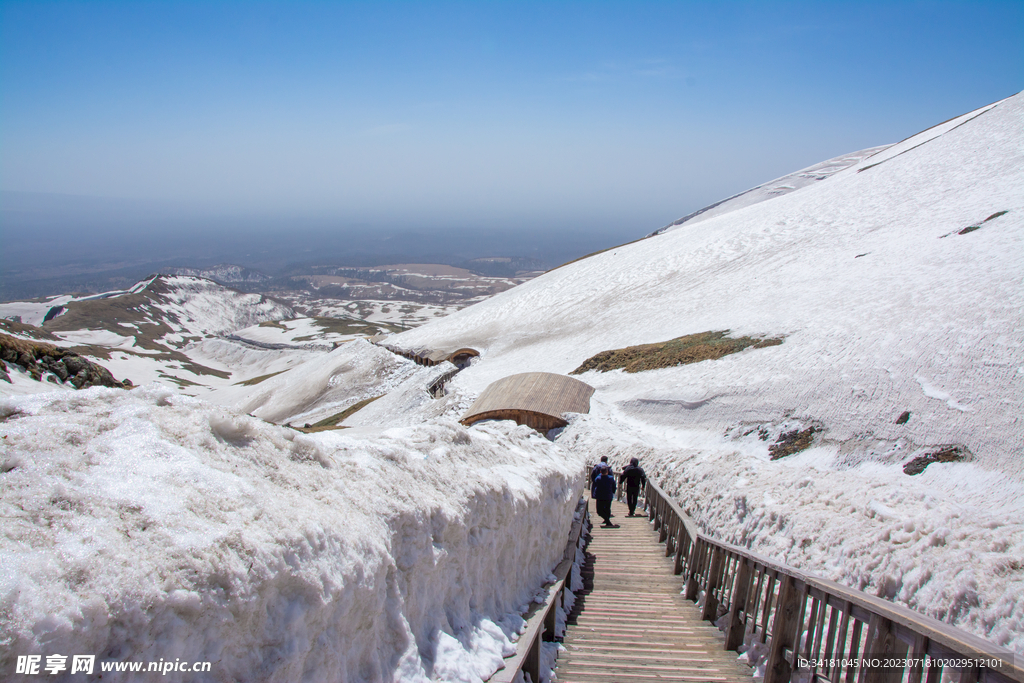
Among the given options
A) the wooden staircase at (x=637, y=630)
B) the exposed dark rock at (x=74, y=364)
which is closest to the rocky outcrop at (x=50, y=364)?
the exposed dark rock at (x=74, y=364)

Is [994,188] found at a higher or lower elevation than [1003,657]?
higher

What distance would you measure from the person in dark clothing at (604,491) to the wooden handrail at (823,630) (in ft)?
11.4

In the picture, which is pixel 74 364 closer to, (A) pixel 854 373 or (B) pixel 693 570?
(B) pixel 693 570

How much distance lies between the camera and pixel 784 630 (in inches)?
218

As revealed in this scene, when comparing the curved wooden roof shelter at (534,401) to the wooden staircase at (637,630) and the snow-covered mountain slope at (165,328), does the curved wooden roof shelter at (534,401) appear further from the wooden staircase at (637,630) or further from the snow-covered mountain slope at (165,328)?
the snow-covered mountain slope at (165,328)

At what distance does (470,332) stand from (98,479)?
4124 cm

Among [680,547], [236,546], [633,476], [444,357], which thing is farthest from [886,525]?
[444,357]

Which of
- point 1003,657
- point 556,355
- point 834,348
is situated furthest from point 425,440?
point 556,355

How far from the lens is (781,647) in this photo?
18.2ft

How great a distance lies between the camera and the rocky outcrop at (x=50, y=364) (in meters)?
9.08

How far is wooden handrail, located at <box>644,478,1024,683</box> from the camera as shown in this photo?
3.43 meters

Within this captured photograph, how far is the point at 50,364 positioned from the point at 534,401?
54.1 ft

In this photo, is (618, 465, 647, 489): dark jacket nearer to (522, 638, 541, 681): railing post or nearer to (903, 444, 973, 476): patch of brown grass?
(903, 444, 973, 476): patch of brown grass

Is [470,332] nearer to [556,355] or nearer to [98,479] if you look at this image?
[556,355]
